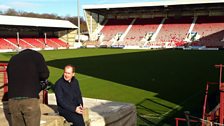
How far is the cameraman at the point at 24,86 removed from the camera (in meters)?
5.33

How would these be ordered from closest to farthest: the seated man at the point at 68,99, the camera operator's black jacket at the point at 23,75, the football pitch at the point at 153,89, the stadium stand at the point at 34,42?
the camera operator's black jacket at the point at 23,75
the seated man at the point at 68,99
the football pitch at the point at 153,89
the stadium stand at the point at 34,42

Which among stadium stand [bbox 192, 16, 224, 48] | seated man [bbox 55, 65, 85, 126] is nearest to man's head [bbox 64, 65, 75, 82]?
seated man [bbox 55, 65, 85, 126]

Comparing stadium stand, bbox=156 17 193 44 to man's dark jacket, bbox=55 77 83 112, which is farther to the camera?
stadium stand, bbox=156 17 193 44

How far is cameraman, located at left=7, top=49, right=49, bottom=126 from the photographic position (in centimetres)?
533

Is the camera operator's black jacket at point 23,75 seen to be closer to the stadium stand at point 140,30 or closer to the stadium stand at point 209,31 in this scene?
the stadium stand at point 209,31

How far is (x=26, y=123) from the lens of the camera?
542cm

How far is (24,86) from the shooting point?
5.35m

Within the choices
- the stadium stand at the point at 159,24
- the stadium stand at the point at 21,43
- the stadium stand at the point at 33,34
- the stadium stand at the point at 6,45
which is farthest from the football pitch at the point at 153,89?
the stadium stand at the point at 21,43

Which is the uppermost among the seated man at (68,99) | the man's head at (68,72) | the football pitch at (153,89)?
the man's head at (68,72)

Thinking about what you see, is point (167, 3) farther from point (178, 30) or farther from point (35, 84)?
point (35, 84)

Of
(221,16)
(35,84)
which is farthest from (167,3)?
(35,84)

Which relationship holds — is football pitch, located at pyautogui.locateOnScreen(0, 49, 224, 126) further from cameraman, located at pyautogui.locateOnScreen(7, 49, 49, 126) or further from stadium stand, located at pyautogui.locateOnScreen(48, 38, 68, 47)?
stadium stand, located at pyautogui.locateOnScreen(48, 38, 68, 47)

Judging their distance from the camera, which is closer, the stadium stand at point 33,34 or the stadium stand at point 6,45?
the stadium stand at point 6,45

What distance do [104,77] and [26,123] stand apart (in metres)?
15.5
